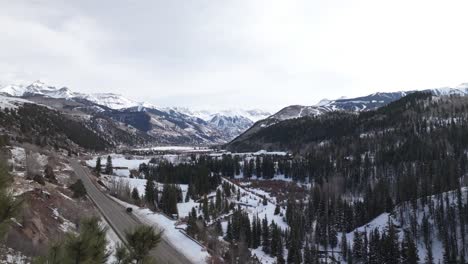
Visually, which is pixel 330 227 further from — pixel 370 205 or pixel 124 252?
pixel 124 252

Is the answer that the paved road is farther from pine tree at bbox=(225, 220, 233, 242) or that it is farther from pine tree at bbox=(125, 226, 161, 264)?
pine tree at bbox=(225, 220, 233, 242)

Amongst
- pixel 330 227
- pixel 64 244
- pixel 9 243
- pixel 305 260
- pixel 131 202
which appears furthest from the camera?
pixel 330 227

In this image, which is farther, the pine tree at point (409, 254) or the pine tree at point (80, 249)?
the pine tree at point (409, 254)

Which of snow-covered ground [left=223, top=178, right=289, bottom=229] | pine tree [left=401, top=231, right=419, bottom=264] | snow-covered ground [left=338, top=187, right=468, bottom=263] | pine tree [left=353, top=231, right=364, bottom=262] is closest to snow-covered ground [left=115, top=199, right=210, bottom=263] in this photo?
pine tree [left=401, top=231, right=419, bottom=264]

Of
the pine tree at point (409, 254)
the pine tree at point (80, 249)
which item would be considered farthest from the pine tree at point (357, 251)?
the pine tree at point (80, 249)

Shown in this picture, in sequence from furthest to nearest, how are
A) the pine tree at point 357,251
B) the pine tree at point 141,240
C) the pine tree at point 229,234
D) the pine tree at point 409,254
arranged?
the pine tree at point 357,251, the pine tree at point 229,234, the pine tree at point 409,254, the pine tree at point 141,240

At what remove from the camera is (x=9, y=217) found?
1145cm

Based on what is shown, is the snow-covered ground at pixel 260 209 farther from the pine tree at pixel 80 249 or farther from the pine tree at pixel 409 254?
the pine tree at pixel 80 249

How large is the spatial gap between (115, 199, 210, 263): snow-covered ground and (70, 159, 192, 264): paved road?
185cm

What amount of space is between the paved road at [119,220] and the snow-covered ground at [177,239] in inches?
72.7

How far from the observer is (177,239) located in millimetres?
78625

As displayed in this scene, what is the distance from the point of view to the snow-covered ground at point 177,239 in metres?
71.9

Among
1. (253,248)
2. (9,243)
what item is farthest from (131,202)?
(9,243)

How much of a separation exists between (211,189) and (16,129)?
87840 mm
